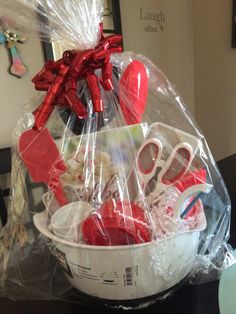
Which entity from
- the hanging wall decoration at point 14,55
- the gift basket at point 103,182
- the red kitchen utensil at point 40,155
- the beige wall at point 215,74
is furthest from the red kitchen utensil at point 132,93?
the beige wall at point 215,74

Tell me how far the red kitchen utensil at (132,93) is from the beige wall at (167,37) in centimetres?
112

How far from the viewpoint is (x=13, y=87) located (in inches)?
49.2

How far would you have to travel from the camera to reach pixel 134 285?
1.31 feet

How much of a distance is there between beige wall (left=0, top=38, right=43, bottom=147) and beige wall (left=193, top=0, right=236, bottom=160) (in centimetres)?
90

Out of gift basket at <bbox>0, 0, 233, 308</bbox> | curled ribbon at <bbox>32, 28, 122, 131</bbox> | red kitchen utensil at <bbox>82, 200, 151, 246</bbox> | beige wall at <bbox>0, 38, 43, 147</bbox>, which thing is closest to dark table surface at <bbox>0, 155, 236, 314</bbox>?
gift basket at <bbox>0, 0, 233, 308</bbox>

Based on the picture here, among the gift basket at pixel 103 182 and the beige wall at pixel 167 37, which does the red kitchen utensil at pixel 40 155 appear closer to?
the gift basket at pixel 103 182

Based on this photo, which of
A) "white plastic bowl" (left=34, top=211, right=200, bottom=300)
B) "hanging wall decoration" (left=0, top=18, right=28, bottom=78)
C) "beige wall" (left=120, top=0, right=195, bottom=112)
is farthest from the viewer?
"beige wall" (left=120, top=0, right=195, bottom=112)

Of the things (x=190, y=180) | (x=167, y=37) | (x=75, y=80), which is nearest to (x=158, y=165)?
(x=190, y=180)

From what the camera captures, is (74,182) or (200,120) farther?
(200,120)

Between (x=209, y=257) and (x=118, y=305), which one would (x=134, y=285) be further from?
(x=209, y=257)

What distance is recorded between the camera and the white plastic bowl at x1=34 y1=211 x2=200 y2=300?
38 cm

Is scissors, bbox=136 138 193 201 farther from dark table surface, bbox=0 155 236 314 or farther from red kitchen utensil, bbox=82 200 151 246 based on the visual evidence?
dark table surface, bbox=0 155 236 314

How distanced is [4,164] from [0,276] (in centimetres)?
70

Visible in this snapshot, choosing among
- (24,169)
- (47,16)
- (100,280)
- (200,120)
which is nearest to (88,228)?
(100,280)
